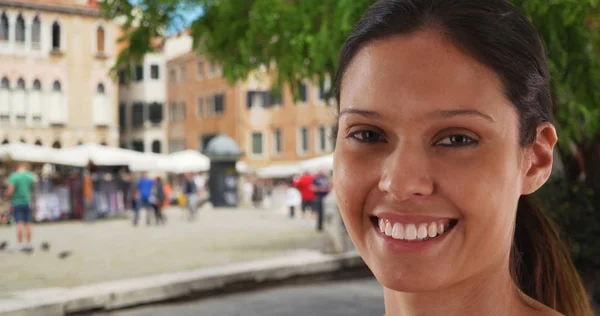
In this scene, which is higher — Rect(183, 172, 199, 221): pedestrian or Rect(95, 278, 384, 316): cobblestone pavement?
Rect(183, 172, 199, 221): pedestrian

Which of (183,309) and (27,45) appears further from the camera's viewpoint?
(27,45)

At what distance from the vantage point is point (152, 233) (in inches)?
695

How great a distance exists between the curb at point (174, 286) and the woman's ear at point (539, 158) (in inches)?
234

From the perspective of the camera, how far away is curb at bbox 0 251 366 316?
265 inches

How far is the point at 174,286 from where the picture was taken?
7520 millimetres

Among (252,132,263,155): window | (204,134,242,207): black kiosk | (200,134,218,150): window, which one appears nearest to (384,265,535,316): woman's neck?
(204,134,242,207): black kiosk

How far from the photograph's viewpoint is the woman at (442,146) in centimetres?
102

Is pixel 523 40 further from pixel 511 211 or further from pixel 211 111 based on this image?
pixel 211 111

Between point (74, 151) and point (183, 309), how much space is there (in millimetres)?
17812

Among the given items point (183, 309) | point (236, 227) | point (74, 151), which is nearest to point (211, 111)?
point (74, 151)

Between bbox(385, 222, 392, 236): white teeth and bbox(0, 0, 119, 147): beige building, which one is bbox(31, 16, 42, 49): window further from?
bbox(385, 222, 392, 236): white teeth

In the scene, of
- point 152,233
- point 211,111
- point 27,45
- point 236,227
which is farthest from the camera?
point 211,111

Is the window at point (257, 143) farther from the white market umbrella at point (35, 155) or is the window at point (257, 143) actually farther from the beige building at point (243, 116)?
the white market umbrella at point (35, 155)

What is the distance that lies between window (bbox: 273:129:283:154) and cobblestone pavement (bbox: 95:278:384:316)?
3912cm
